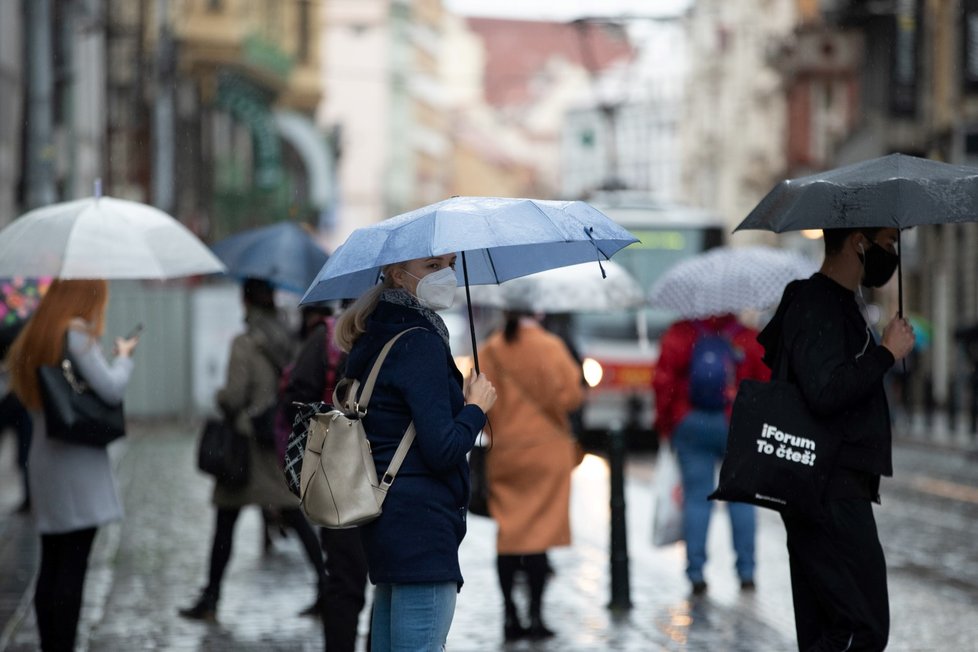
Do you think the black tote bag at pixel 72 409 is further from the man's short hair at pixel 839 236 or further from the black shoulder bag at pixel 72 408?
the man's short hair at pixel 839 236

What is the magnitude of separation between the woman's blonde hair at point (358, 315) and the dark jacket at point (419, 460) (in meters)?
0.21

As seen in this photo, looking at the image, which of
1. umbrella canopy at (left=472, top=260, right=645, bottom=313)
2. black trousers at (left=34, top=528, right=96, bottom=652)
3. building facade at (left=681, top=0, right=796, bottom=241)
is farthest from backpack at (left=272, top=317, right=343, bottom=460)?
building facade at (left=681, top=0, right=796, bottom=241)

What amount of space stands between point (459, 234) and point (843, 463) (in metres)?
1.43

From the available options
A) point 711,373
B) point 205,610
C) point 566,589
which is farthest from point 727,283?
point 205,610

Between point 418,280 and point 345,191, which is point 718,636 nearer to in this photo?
point 418,280

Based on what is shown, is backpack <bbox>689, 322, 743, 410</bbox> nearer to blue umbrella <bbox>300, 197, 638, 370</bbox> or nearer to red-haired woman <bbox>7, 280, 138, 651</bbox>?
red-haired woman <bbox>7, 280, 138, 651</bbox>

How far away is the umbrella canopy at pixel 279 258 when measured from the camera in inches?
366

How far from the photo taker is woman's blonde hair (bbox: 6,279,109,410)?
7.54 metres

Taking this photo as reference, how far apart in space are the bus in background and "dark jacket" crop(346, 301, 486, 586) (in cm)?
1672

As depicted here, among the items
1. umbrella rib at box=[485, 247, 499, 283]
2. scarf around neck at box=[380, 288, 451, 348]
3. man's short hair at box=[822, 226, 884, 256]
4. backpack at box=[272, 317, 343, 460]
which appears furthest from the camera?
backpack at box=[272, 317, 343, 460]

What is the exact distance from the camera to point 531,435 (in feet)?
30.8

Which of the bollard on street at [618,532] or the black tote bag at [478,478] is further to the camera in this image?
the bollard on street at [618,532]

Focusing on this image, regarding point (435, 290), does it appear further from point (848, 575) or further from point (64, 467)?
point (64, 467)

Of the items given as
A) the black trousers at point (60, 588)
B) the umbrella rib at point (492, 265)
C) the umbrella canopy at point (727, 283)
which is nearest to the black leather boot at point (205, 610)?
the black trousers at point (60, 588)
